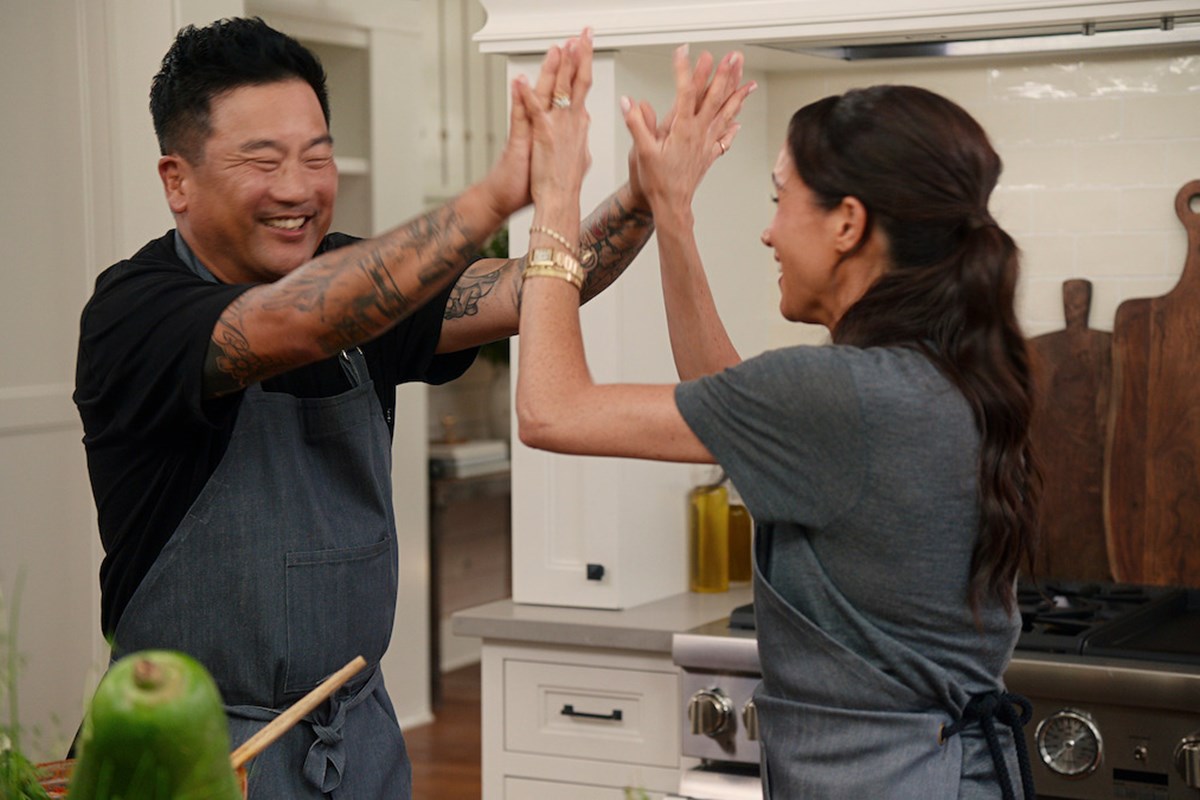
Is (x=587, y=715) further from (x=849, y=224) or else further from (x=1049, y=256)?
(x=849, y=224)

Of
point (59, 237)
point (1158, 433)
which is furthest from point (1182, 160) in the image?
point (59, 237)

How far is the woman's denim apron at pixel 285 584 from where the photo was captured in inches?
70.6

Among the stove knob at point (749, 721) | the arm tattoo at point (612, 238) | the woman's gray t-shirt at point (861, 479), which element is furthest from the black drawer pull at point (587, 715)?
the woman's gray t-shirt at point (861, 479)

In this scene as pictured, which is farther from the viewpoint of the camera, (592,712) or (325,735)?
(592,712)

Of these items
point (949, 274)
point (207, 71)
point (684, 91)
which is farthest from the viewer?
point (207, 71)

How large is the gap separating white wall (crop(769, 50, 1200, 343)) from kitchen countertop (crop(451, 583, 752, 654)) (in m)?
1.00

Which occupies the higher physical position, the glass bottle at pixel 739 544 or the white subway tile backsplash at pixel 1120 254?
the white subway tile backsplash at pixel 1120 254

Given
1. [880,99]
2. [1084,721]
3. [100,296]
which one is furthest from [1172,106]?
[100,296]

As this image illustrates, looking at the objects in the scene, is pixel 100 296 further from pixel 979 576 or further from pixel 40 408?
pixel 40 408

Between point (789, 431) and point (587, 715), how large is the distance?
5.63ft

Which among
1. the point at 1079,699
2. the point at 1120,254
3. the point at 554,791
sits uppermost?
the point at 1120,254

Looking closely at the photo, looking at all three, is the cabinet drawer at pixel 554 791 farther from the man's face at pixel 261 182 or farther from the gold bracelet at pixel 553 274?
the gold bracelet at pixel 553 274

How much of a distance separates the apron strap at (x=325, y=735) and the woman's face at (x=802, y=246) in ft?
2.36

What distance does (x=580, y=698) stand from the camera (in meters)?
3.12
